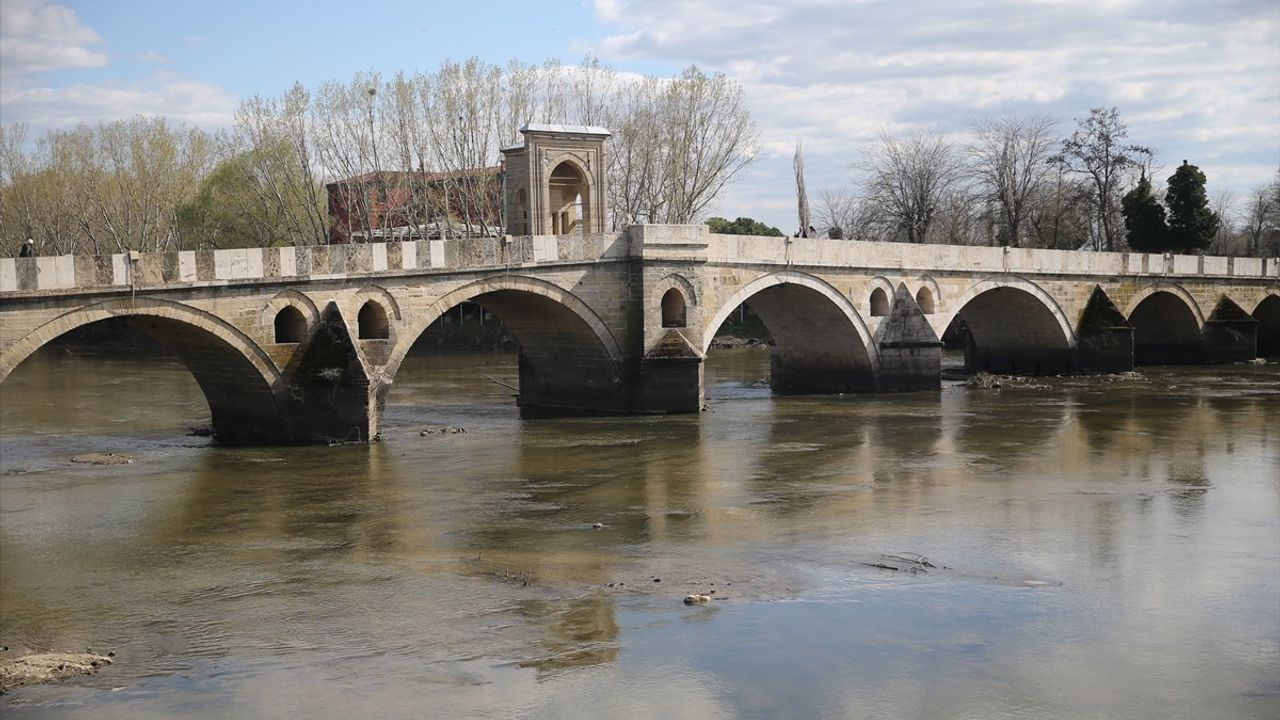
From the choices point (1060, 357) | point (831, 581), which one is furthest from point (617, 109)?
point (831, 581)

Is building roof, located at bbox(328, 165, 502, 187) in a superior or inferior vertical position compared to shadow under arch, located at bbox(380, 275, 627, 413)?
superior

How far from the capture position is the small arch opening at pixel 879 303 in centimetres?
2417

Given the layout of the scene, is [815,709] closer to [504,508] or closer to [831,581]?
[831,581]

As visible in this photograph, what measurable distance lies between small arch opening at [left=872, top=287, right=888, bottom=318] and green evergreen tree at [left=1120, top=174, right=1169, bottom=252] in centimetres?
1722

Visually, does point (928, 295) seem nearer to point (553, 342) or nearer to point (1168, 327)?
point (553, 342)

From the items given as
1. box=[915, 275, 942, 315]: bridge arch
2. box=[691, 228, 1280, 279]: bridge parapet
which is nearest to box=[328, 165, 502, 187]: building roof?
box=[691, 228, 1280, 279]: bridge parapet

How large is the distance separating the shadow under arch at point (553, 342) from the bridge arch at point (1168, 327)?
16.4m

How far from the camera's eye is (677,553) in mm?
10766

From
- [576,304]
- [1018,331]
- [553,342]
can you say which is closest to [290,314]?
[576,304]

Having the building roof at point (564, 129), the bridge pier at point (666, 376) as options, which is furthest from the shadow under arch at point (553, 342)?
the building roof at point (564, 129)

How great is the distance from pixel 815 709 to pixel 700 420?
12.9 m

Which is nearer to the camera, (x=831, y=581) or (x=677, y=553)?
(x=831, y=581)

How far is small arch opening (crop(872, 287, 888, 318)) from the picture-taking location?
79.3ft

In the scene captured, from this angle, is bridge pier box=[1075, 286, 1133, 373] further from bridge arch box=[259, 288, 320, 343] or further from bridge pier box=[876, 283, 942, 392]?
bridge arch box=[259, 288, 320, 343]
